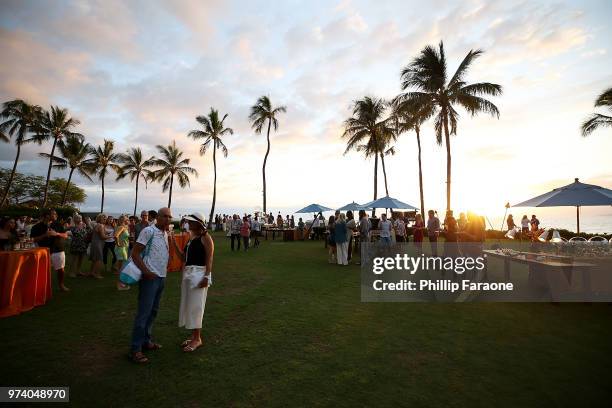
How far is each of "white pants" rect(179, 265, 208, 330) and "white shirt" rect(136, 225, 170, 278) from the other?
0.32m

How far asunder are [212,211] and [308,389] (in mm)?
34834

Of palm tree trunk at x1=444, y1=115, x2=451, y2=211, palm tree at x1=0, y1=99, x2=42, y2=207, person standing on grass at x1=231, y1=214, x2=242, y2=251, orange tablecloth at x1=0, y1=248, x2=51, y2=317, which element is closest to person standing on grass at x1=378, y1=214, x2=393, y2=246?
person standing on grass at x1=231, y1=214, x2=242, y2=251

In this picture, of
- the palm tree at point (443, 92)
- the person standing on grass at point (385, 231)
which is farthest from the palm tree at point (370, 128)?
the person standing on grass at point (385, 231)

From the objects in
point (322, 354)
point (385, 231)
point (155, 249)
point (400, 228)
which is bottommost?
point (322, 354)

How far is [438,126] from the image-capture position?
21.3 metres

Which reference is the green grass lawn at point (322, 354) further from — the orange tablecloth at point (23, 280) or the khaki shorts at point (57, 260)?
the khaki shorts at point (57, 260)

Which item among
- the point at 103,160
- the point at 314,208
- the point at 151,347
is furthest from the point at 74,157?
the point at 151,347

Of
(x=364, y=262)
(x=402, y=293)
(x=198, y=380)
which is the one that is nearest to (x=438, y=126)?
(x=364, y=262)

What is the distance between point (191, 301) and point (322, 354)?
200cm

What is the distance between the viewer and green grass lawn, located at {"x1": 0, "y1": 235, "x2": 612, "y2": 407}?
3324 mm

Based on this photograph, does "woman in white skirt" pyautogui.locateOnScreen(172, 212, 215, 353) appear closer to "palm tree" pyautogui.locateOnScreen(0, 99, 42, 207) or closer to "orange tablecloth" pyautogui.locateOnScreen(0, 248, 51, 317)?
"orange tablecloth" pyautogui.locateOnScreen(0, 248, 51, 317)

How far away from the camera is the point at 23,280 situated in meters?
6.20

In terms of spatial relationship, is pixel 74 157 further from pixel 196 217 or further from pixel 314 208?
pixel 196 217

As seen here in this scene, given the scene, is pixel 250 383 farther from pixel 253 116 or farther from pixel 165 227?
Result: pixel 253 116
